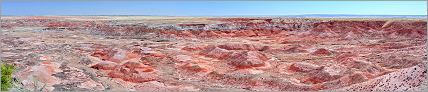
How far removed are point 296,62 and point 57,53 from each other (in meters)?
5.92

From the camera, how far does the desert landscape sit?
43.9 ft

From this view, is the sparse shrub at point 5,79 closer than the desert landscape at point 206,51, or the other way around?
the sparse shrub at point 5,79

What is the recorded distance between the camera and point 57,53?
51.4ft

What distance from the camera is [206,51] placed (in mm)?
16094

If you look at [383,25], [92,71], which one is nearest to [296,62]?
[383,25]

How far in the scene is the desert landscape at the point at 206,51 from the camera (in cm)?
1339

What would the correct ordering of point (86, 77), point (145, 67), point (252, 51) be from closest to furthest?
point (86, 77) < point (145, 67) < point (252, 51)

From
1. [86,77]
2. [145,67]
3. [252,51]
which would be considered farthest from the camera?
[252,51]

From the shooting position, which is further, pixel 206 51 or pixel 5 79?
pixel 206 51

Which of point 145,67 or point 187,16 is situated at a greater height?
point 187,16

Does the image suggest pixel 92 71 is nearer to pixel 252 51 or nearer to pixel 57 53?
pixel 57 53

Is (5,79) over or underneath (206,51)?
over

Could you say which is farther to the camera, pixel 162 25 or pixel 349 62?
pixel 162 25

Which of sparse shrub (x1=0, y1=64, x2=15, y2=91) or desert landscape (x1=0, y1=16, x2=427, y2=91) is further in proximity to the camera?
desert landscape (x1=0, y1=16, x2=427, y2=91)
